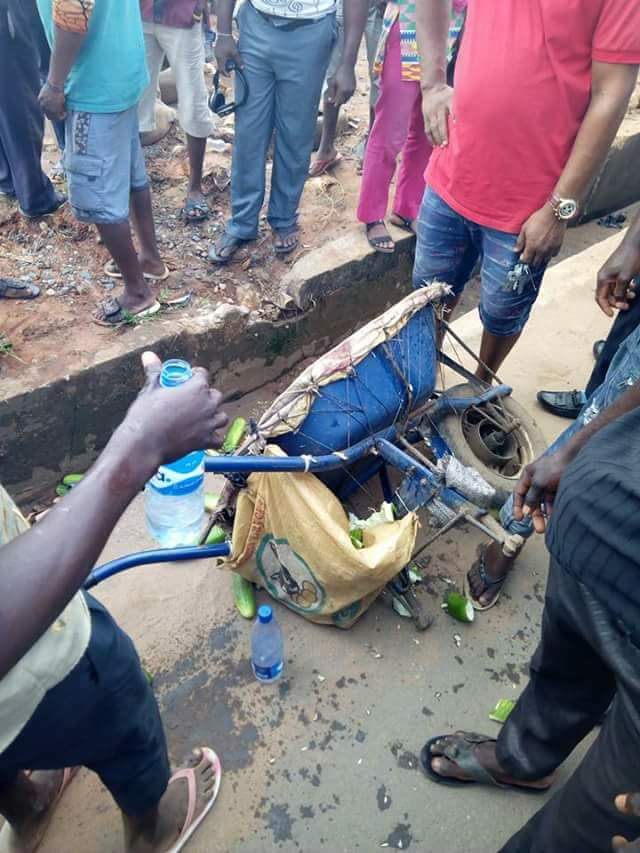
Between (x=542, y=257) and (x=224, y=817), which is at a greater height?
(x=542, y=257)

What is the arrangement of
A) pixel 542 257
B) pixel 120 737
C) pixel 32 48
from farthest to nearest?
pixel 32 48 < pixel 542 257 < pixel 120 737

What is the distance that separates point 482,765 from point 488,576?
0.79 meters

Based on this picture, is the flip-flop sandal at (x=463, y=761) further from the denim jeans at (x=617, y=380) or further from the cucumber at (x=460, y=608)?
the denim jeans at (x=617, y=380)

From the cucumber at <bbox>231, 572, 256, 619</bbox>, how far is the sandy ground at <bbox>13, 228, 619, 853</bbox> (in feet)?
0.15

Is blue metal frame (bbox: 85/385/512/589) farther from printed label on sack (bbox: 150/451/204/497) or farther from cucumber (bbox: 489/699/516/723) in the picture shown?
cucumber (bbox: 489/699/516/723)

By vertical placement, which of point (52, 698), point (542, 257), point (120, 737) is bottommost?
point (120, 737)

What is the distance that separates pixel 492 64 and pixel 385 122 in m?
1.64

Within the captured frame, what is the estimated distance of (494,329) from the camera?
10.2ft

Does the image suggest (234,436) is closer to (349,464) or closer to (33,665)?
(349,464)

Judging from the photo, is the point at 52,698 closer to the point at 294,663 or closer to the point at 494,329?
the point at 294,663

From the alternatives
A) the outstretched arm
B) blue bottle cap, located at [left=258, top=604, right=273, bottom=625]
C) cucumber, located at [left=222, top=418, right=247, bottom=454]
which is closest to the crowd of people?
the outstretched arm

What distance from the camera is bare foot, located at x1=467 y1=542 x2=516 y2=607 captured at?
2.63 meters

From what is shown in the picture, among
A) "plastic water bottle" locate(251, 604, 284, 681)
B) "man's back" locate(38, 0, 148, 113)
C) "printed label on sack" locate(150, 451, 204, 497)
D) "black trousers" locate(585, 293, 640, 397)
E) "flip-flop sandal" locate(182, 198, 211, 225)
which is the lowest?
"plastic water bottle" locate(251, 604, 284, 681)

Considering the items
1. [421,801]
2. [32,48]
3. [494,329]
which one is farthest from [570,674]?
[32,48]
